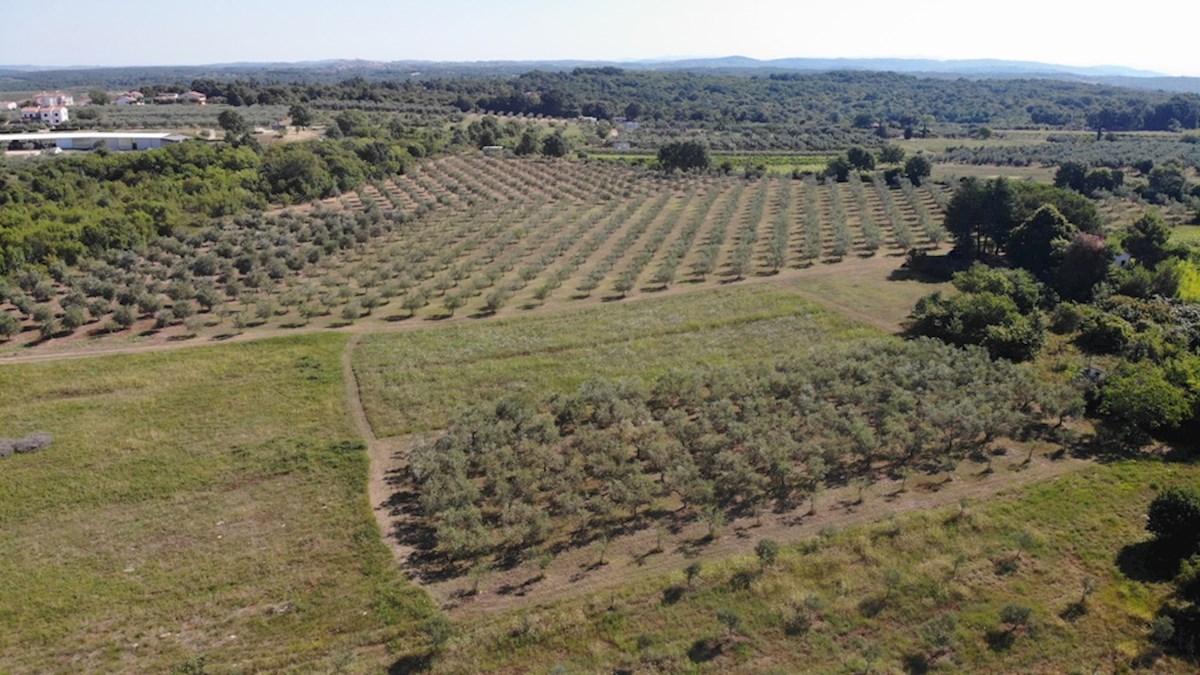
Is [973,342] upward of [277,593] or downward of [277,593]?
upward

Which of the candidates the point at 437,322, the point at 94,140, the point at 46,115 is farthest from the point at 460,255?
the point at 46,115

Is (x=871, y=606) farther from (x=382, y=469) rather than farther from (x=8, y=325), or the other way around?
(x=8, y=325)

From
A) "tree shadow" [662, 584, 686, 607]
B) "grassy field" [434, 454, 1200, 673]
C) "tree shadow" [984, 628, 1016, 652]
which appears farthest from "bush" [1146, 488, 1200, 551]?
"tree shadow" [662, 584, 686, 607]

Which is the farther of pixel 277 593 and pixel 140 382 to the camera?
pixel 140 382

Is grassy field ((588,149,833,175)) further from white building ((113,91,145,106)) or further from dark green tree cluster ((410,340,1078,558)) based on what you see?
white building ((113,91,145,106))

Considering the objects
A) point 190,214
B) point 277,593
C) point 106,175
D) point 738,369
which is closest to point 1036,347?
point 738,369

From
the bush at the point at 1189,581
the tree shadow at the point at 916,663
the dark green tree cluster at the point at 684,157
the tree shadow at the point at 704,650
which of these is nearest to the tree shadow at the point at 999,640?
the tree shadow at the point at 916,663

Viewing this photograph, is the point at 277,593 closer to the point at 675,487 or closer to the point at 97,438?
the point at 675,487
